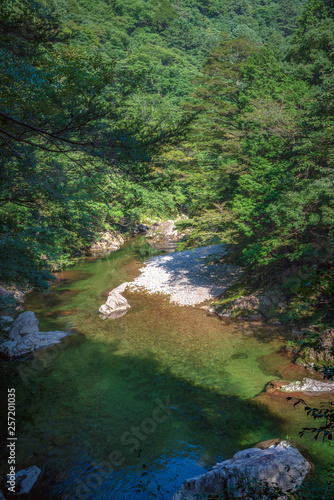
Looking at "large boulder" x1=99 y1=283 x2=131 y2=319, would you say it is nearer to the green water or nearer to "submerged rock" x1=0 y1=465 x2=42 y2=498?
the green water

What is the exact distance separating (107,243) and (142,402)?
20991mm

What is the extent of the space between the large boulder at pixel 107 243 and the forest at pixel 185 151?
3062 millimetres

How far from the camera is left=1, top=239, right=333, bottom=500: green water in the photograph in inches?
245

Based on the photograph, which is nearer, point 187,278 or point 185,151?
point 187,278

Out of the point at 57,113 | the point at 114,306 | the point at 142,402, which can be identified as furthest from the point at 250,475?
the point at 114,306

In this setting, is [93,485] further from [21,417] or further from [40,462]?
[21,417]

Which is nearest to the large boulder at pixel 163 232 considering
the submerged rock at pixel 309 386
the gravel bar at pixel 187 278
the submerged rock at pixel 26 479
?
the gravel bar at pixel 187 278

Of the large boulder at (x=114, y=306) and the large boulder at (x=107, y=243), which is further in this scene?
the large boulder at (x=107, y=243)

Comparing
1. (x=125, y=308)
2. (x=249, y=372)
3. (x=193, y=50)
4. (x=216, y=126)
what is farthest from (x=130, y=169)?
(x=193, y=50)

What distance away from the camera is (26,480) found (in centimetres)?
585

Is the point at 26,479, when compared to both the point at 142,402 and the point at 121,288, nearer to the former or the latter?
the point at 142,402

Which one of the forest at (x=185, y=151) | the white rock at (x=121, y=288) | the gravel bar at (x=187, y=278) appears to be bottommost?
the gravel bar at (x=187, y=278)

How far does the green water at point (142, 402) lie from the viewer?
20.4ft

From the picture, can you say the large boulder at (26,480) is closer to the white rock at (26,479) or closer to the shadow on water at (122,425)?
the white rock at (26,479)
